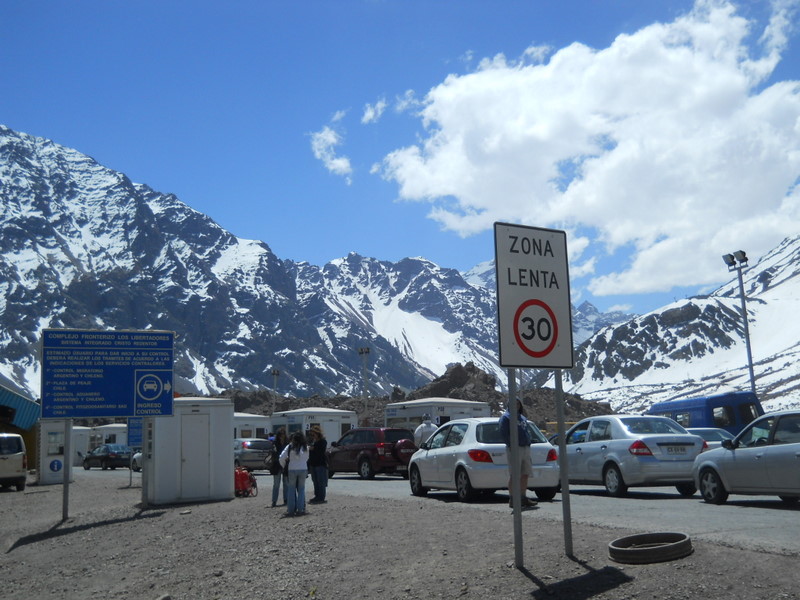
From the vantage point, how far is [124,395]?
17.7 meters

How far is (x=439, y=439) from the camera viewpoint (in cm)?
1669

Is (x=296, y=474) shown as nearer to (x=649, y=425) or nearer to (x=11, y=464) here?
(x=649, y=425)

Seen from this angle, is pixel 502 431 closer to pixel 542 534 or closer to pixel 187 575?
pixel 542 534

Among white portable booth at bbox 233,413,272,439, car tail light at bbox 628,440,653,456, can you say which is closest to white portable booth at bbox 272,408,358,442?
white portable booth at bbox 233,413,272,439

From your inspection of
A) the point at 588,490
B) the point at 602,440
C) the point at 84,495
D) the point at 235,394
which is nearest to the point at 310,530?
the point at 602,440

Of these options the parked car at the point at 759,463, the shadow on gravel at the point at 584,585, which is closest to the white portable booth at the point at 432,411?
the parked car at the point at 759,463

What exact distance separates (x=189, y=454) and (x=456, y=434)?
593 cm

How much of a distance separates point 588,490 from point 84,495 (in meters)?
14.3

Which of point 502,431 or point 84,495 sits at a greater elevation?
point 502,431

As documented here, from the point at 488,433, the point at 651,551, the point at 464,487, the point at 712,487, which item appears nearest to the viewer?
the point at 651,551

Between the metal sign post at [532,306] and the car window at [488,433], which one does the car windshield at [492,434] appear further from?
the metal sign post at [532,306]

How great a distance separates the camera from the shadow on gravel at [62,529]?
14242 millimetres

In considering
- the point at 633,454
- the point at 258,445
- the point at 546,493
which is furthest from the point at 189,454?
the point at 258,445

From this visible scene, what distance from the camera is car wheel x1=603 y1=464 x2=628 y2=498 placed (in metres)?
15.2
